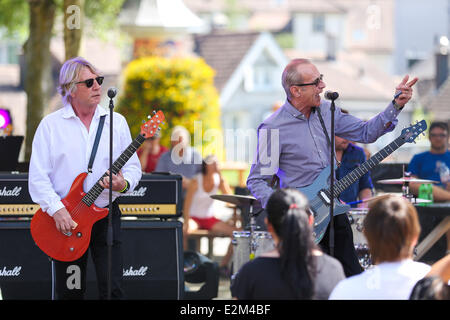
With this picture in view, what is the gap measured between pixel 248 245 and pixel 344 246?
1696mm

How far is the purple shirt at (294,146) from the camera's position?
236 inches

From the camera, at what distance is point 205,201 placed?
36.6 ft

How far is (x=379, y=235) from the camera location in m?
4.12

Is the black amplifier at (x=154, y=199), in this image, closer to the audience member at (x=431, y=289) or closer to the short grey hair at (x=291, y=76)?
the short grey hair at (x=291, y=76)

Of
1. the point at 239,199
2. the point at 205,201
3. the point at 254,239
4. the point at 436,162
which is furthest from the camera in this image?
the point at 205,201

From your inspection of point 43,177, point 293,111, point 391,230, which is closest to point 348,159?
point 293,111

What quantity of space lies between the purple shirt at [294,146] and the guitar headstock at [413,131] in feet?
0.69

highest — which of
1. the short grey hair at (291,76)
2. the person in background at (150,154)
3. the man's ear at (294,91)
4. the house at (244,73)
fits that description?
the house at (244,73)

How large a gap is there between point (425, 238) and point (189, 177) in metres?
3.19

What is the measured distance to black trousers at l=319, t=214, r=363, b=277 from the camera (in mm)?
5957

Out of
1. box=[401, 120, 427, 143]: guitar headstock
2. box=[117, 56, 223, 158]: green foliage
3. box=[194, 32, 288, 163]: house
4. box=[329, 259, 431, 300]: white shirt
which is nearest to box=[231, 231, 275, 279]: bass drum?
box=[401, 120, 427, 143]: guitar headstock

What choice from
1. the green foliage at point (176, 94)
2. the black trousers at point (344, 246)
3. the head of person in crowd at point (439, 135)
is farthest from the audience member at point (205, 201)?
the green foliage at point (176, 94)

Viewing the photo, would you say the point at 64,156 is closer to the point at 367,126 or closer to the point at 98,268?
the point at 98,268

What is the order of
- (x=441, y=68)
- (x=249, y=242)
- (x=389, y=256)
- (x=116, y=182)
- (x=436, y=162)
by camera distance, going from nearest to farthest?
1. (x=389, y=256)
2. (x=116, y=182)
3. (x=249, y=242)
4. (x=436, y=162)
5. (x=441, y=68)
